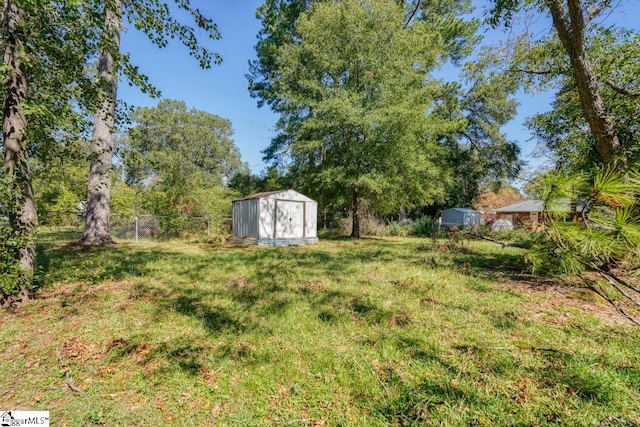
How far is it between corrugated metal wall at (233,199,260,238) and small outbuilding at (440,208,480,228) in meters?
15.5

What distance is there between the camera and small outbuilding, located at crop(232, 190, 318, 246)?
11.2 meters

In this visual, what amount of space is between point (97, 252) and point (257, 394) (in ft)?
24.5

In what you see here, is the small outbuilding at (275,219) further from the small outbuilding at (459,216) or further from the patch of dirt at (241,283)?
the small outbuilding at (459,216)

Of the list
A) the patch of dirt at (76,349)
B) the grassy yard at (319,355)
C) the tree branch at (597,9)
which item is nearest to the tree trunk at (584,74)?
the tree branch at (597,9)

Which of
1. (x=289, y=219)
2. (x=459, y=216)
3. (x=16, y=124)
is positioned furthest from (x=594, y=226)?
(x=459, y=216)

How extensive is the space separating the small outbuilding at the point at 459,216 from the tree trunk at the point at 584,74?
17677 mm

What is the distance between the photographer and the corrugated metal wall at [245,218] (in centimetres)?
1130

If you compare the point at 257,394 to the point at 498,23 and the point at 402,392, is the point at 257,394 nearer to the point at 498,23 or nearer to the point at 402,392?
the point at 402,392

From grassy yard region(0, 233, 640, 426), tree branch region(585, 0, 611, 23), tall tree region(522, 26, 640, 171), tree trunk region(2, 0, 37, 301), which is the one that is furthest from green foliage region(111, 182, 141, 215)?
tree branch region(585, 0, 611, 23)

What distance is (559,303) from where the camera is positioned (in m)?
3.74

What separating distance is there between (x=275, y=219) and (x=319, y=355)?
9324 mm

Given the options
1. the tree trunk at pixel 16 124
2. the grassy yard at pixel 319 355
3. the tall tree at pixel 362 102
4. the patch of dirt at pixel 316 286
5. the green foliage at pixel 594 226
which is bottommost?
the grassy yard at pixel 319 355

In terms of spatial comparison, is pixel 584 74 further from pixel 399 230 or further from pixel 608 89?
pixel 399 230

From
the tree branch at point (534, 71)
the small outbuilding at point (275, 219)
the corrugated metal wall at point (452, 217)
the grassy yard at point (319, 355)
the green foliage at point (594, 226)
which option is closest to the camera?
the green foliage at point (594, 226)
